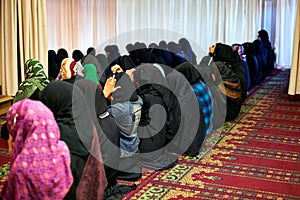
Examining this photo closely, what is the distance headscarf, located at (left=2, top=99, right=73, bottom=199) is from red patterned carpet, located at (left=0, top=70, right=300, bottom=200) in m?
1.29

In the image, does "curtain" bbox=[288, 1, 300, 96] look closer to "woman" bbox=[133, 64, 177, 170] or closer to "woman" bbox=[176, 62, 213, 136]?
"woman" bbox=[176, 62, 213, 136]

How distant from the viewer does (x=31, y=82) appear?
4.02m

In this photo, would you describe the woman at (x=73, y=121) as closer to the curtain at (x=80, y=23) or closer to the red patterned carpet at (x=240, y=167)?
the red patterned carpet at (x=240, y=167)

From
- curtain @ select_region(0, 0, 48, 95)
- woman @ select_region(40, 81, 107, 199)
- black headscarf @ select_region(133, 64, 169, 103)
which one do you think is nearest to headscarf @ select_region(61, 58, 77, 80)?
black headscarf @ select_region(133, 64, 169, 103)

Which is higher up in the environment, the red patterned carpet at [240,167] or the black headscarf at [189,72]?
the black headscarf at [189,72]

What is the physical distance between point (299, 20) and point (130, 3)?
15.1ft

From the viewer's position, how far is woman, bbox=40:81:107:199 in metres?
2.78

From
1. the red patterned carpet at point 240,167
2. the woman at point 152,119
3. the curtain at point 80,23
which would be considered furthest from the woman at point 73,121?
the curtain at point 80,23

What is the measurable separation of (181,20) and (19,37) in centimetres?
500

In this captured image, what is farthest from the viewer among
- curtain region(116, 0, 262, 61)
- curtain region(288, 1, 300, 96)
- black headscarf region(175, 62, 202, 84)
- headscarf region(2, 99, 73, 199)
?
curtain region(116, 0, 262, 61)

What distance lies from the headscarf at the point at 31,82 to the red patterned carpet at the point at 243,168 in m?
1.25

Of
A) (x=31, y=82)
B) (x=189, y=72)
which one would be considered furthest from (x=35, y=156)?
(x=189, y=72)

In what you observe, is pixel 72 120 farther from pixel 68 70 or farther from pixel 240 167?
pixel 240 167

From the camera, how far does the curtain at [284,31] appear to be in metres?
11.5
